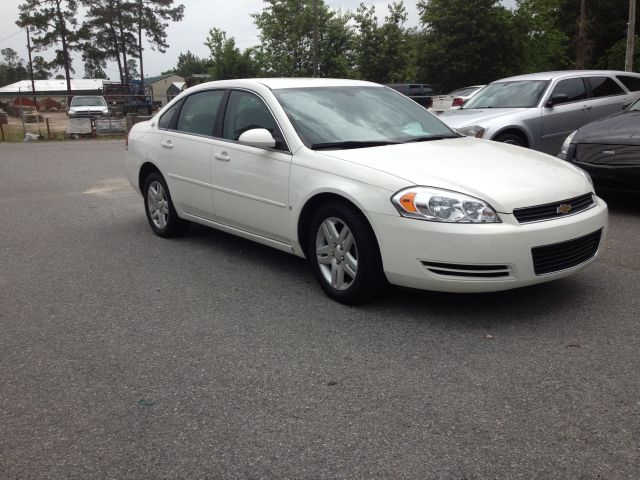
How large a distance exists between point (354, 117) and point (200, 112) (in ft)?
5.43

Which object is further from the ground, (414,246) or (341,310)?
(414,246)

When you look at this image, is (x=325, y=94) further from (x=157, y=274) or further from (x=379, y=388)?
(x=379, y=388)

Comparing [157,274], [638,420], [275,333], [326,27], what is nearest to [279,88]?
[157,274]

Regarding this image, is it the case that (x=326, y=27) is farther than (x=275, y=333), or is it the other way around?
(x=326, y=27)

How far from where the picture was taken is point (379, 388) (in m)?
3.21

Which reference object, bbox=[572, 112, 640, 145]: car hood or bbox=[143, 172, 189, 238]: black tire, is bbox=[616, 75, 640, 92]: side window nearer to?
bbox=[572, 112, 640, 145]: car hood

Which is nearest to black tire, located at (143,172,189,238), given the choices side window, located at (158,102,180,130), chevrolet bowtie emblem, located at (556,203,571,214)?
side window, located at (158,102,180,130)

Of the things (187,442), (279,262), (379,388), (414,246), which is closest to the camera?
(187,442)

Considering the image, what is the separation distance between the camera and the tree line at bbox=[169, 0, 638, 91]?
40719 mm

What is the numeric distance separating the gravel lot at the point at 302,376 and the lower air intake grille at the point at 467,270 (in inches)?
12.8

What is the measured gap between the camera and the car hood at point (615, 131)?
6842 millimetres

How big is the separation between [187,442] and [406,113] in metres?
3.58

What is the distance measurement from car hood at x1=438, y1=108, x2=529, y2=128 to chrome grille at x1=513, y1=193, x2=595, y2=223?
486cm

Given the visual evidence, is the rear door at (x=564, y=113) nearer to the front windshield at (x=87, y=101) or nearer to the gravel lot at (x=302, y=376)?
the gravel lot at (x=302, y=376)
